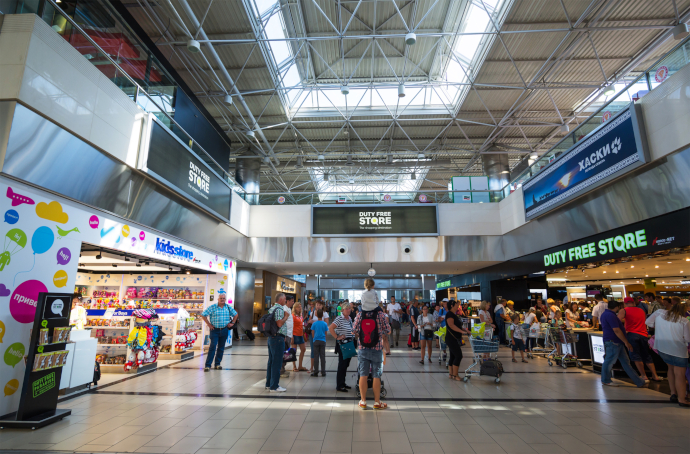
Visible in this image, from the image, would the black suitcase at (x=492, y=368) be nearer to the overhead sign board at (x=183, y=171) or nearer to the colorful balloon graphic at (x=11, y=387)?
the colorful balloon graphic at (x=11, y=387)

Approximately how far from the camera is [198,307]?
11234 mm

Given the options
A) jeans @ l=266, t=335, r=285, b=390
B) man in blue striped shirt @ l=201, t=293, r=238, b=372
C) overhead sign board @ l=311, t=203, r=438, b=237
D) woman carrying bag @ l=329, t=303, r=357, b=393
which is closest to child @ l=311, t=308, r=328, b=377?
woman carrying bag @ l=329, t=303, r=357, b=393

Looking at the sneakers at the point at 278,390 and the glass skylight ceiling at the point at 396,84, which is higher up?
the glass skylight ceiling at the point at 396,84

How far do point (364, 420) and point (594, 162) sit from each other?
7.40 metres

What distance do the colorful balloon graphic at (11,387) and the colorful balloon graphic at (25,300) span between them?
74 cm

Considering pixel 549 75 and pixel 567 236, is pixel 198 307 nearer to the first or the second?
pixel 567 236

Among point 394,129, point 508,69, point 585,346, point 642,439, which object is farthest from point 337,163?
point 642,439

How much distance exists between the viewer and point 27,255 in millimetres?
4750

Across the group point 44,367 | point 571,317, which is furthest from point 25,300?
point 571,317

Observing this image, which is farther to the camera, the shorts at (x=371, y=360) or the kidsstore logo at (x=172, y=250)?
the kidsstore logo at (x=172, y=250)

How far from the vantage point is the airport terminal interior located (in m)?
4.43

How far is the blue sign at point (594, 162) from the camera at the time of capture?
264 inches

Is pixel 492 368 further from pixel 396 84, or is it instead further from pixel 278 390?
pixel 396 84

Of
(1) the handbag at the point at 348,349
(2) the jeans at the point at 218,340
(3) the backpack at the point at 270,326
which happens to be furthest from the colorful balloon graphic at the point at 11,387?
(1) the handbag at the point at 348,349
